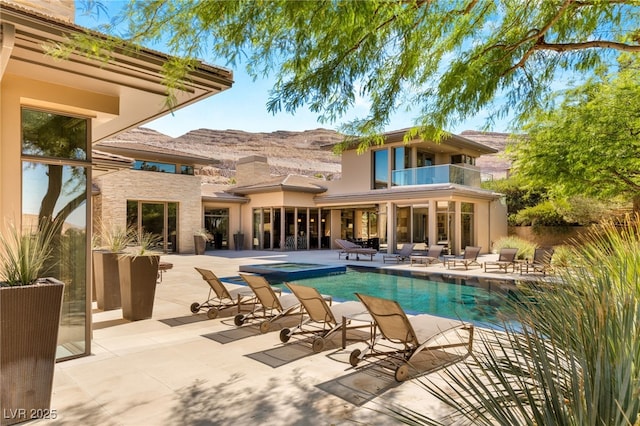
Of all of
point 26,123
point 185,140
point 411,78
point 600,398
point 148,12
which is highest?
point 185,140

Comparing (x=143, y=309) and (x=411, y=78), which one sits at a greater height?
(x=411, y=78)

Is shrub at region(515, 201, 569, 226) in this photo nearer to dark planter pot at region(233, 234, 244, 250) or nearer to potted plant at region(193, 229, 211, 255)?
dark planter pot at region(233, 234, 244, 250)

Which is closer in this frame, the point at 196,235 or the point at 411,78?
the point at 411,78

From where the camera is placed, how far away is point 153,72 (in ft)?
14.3

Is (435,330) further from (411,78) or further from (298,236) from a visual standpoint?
(298,236)

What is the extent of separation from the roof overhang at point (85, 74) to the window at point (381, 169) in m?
17.7

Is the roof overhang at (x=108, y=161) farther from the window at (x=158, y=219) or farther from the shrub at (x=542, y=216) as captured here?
the shrub at (x=542, y=216)

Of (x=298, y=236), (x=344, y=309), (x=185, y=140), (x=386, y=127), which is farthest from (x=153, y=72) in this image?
(x=185, y=140)

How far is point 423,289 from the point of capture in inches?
457

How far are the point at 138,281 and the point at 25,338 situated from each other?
139 inches

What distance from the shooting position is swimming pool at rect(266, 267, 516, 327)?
920cm

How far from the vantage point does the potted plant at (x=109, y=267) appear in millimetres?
7566

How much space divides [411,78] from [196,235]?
63.0 ft

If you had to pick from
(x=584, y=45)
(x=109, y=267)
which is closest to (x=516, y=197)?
(x=584, y=45)
